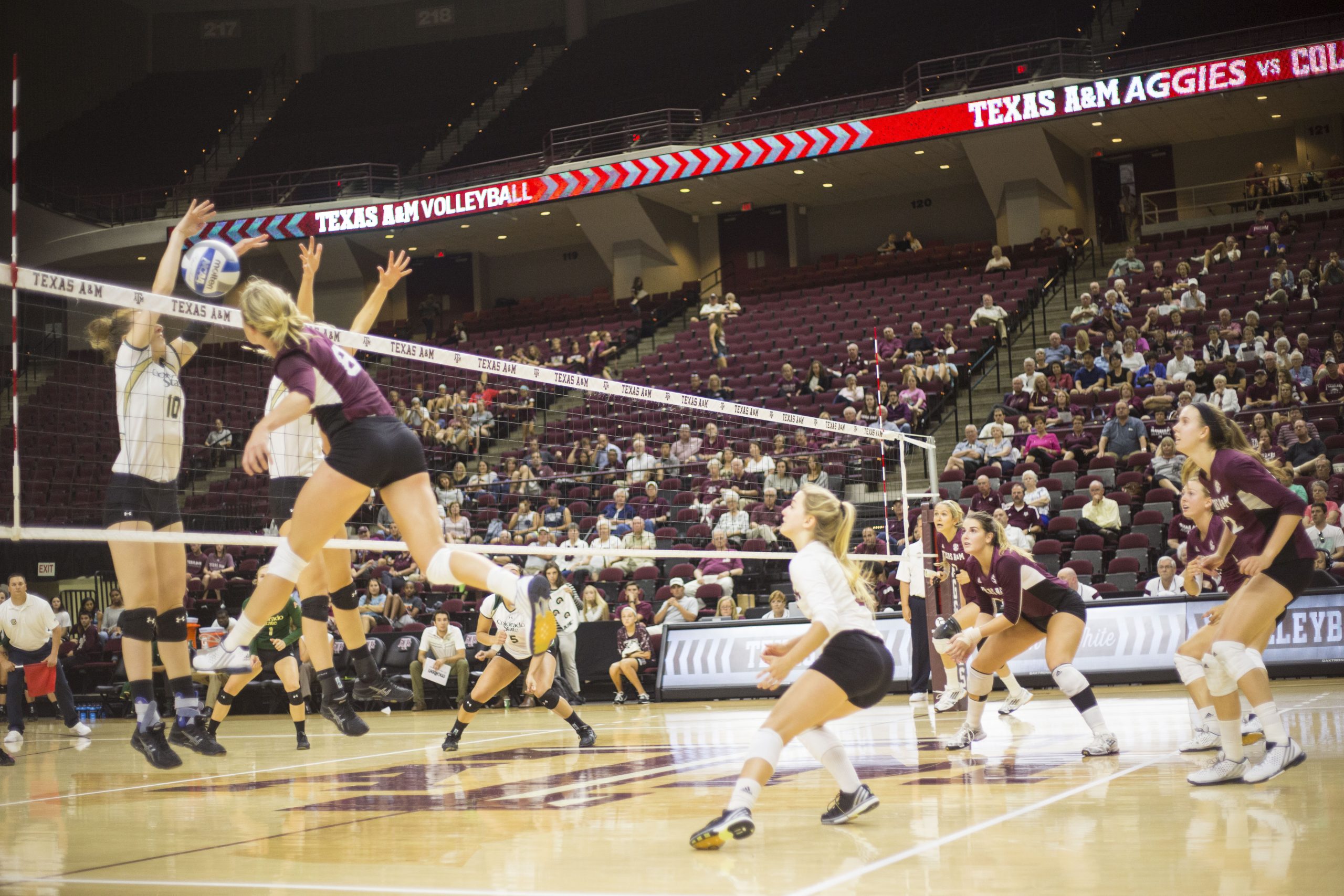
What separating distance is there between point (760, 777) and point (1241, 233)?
18.2 metres

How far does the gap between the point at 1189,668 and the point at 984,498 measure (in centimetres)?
689

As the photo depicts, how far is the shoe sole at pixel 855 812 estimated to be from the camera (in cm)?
474

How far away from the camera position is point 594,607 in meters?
14.6

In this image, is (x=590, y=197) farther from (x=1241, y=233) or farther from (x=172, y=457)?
(x=172, y=457)

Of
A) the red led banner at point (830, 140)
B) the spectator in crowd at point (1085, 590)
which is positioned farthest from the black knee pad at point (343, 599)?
the red led banner at point (830, 140)

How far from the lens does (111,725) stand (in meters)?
14.1

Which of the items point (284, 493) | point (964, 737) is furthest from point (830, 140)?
point (284, 493)

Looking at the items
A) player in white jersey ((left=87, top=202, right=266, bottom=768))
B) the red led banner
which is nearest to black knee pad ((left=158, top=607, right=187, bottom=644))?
player in white jersey ((left=87, top=202, right=266, bottom=768))

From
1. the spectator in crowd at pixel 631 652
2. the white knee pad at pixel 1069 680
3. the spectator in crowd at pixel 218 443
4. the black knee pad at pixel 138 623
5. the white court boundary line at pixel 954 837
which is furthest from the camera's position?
the spectator in crowd at pixel 218 443

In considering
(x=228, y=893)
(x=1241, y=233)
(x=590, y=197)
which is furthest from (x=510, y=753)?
→ (x=590, y=197)

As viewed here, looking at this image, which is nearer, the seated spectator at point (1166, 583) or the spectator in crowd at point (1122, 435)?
the seated spectator at point (1166, 583)

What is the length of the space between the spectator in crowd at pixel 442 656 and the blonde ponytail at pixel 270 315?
902 centimetres

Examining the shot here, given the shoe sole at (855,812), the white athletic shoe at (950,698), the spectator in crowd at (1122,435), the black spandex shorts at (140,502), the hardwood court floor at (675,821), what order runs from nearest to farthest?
1. the hardwood court floor at (675,821)
2. the shoe sole at (855,812)
3. the black spandex shorts at (140,502)
4. the white athletic shoe at (950,698)
5. the spectator in crowd at (1122,435)

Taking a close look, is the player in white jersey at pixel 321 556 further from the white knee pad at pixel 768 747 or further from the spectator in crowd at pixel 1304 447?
the spectator in crowd at pixel 1304 447
